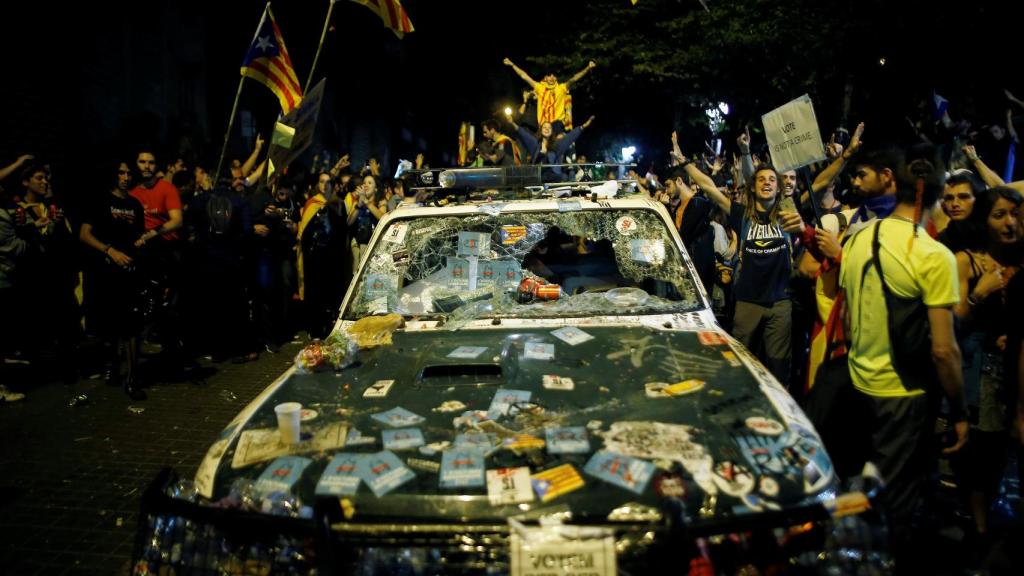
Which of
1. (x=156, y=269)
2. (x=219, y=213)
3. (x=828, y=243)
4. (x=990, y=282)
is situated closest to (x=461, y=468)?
(x=828, y=243)

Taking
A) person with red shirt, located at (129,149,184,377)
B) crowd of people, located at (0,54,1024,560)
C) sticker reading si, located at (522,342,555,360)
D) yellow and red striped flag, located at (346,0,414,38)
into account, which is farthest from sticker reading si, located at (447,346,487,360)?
yellow and red striped flag, located at (346,0,414,38)

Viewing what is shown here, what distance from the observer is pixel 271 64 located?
23.6 feet

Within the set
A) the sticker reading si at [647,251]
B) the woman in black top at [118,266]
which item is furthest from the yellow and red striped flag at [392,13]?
the sticker reading si at [647,251]

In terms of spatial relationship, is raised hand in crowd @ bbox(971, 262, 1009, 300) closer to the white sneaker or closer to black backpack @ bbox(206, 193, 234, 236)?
black backpack @ bbox(206, 193, 234, 236)

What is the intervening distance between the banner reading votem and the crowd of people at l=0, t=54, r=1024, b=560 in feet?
0.95

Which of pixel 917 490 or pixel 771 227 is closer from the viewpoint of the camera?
pixel 917 490

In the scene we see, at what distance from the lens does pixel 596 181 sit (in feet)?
14.4

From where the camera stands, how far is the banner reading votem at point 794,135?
13.0 feet

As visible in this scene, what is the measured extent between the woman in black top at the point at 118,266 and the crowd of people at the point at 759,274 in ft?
0.06

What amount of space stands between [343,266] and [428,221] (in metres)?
5.79

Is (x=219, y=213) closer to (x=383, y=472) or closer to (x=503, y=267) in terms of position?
(x=503, y=267)

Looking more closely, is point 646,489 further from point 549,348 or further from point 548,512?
point 549,348

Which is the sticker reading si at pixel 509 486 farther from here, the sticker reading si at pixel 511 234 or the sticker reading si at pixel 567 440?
the sticker reading si at pixel 511 234

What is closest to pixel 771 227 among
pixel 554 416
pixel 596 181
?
pixel 596 181
